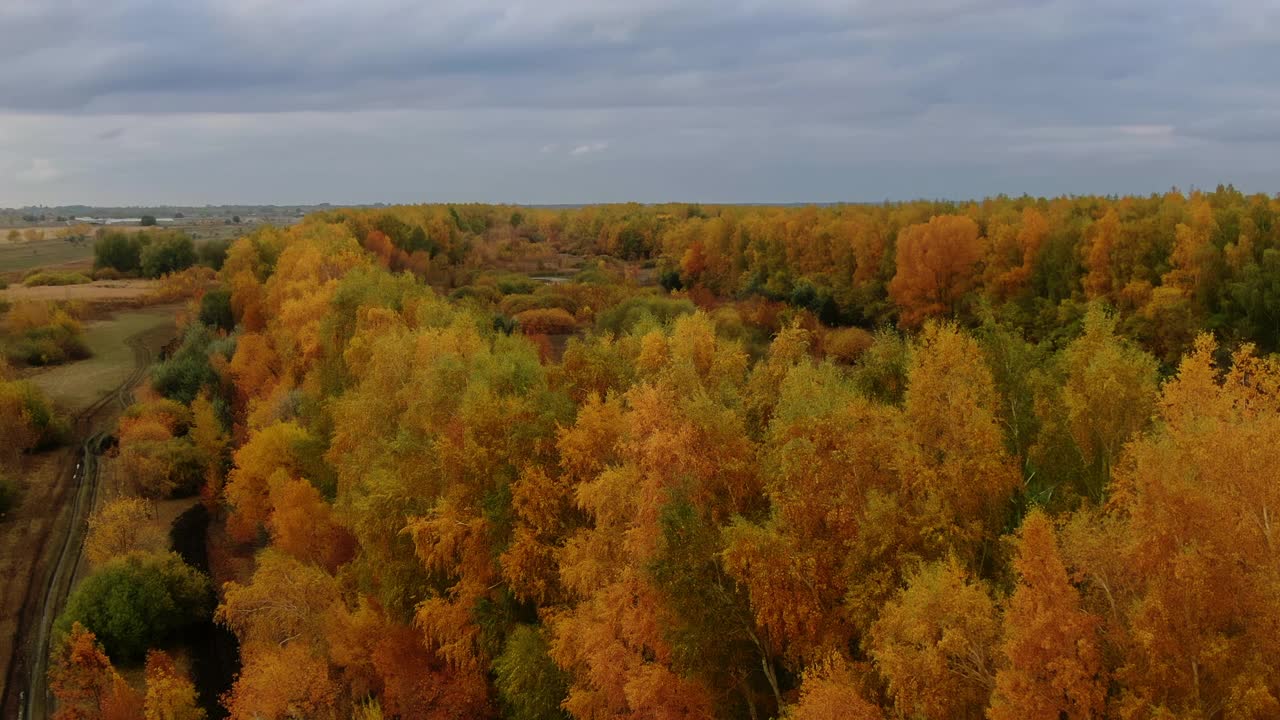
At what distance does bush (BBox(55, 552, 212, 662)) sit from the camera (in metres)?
38.0

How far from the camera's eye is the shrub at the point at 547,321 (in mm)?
78688

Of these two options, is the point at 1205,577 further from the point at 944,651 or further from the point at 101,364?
the point at 101,364

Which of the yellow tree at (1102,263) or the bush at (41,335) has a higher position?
the yellow tree at (1102,263)

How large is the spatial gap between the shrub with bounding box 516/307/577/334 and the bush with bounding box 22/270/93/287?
77.7m

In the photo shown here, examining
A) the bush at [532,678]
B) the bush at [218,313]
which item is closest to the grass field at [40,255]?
the bush at [218,313]

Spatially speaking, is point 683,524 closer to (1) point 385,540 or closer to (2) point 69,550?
(1) point 385,540

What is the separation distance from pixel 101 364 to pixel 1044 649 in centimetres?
8983

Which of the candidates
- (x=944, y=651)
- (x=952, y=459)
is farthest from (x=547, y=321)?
(x=944, y=651)

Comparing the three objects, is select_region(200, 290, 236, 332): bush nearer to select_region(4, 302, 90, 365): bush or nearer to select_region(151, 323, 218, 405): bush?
select_region(4, 302, 90, 365): bush

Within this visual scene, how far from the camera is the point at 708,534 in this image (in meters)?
22.0

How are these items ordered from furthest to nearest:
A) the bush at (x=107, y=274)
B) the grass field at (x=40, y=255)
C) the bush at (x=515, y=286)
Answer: the grass field at (x=40, y=255), the bush at (x=107, y=274), the bush at (x=515, y=286)

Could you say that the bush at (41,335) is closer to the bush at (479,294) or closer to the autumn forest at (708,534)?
the bush at (479,294)

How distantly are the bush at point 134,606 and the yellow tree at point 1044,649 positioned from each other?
1380 inches

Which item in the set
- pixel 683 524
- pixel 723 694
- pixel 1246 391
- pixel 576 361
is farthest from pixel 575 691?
pixel 1246 391
